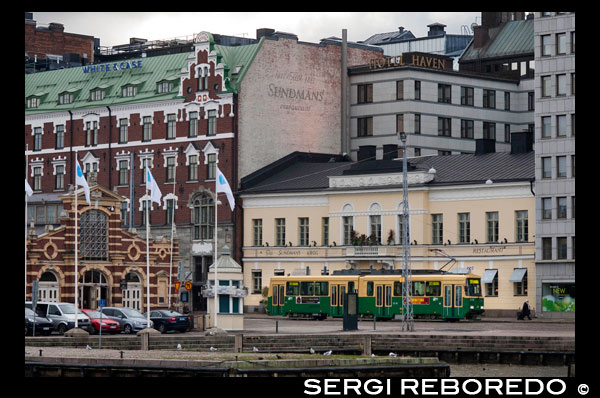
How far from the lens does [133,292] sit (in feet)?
311

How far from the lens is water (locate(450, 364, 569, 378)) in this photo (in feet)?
194

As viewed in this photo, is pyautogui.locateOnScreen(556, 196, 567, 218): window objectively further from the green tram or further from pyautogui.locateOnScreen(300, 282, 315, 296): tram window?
pyautogui.locateOnScreen(300, 282, 315, 296): tram window

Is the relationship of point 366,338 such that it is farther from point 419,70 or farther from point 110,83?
point 110,83

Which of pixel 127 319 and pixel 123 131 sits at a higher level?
pixel 123 131

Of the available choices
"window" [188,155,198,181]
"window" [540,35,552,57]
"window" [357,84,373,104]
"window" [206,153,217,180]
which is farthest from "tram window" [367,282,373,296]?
"window" [357,84,373,104]

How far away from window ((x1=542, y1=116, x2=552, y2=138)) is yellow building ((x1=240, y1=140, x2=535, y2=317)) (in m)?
3.22

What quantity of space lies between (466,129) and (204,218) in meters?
22.9

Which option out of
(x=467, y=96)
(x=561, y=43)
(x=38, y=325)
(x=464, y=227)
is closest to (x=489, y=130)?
(x=467, y=96)

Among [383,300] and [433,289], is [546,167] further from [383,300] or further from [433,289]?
[383,300]

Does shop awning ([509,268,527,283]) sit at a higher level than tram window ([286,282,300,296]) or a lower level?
higher
